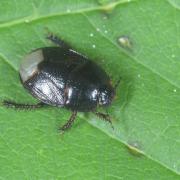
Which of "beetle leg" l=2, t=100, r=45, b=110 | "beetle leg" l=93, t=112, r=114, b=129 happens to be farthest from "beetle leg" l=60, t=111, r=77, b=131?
"beetle leg" l=2, t=100, r=45, b=110

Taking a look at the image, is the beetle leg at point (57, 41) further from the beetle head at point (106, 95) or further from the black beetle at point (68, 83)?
the beetle head at point (106, 95)

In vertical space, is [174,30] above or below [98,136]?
above

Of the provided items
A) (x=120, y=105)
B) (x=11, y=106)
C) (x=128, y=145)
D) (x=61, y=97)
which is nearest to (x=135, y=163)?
(x=128, y=145)

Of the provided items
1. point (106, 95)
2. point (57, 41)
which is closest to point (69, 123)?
point (106, 95)

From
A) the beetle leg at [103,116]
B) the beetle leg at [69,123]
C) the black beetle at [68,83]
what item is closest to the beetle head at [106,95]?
the black beetle at [68,83]

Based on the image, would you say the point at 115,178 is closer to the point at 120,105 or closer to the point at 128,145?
the point at 128,145

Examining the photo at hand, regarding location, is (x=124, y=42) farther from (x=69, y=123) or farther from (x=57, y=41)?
(x=69, y=123)
